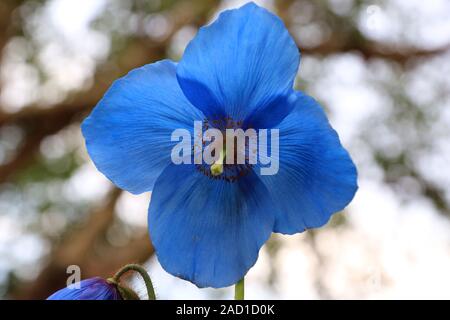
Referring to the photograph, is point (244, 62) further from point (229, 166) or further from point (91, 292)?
point (91, 292)

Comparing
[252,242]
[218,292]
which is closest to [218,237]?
[252,242]

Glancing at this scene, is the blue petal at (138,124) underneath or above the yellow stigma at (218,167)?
above

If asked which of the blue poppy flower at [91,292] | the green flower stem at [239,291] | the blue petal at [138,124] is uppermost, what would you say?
the blue petal at [138,124]

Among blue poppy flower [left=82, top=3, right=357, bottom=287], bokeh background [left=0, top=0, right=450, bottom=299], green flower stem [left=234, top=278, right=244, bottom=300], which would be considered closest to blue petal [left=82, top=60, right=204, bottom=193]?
blue poppy flower [left=82, top=3, right=357, bottom=287]

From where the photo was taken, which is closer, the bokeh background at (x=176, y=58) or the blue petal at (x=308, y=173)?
the blue petal at (x=308, y=173)

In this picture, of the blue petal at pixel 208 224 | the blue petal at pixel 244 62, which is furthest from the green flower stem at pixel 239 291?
the blue petal at pixel 244 62

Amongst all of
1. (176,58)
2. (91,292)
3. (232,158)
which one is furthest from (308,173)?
(176,58)

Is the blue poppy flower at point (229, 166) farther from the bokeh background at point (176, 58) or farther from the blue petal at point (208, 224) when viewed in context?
the bokeh background at point (176, 58)
